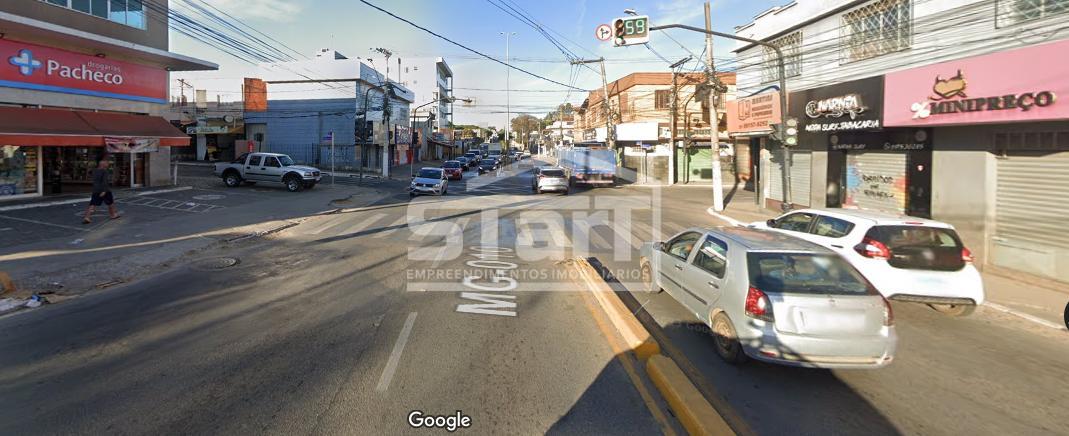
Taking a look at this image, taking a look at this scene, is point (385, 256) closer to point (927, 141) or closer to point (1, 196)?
point (927, 141)

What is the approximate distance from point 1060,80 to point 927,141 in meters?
4.03

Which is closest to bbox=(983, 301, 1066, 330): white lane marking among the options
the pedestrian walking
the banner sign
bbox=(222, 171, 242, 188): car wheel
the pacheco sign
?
the pedestrian walking

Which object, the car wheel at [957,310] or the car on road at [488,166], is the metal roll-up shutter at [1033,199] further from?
the car on road at [488,166]

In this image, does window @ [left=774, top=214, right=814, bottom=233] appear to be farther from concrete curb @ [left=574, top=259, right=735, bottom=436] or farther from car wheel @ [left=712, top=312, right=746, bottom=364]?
car wheel @ [left=712, top=312, right=746, bottom=364]

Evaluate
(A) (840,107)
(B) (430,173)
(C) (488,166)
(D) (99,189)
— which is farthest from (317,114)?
(A) (840,107)

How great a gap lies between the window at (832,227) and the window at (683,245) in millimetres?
2876

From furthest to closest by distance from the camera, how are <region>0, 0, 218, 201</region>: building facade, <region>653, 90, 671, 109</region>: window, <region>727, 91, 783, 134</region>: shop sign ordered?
<region>653, 90, 671, 109</region>: window → <region>727, 91, 783, 134</region>: shop sign → <region>0, 0, 218, 201</region>: building facade

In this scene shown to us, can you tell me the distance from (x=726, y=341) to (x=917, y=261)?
4.02m

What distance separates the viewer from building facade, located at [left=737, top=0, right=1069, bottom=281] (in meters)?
10.1

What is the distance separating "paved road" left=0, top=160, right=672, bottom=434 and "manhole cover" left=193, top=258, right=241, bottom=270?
265 millimetres

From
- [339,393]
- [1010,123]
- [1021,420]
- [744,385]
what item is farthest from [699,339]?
[1010,123]

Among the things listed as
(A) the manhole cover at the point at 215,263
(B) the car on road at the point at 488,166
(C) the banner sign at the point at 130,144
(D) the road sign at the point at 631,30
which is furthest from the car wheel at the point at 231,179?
(B) the car on road at the point at 488,166

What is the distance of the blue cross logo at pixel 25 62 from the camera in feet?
54.6

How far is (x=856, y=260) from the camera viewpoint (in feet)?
26.3
